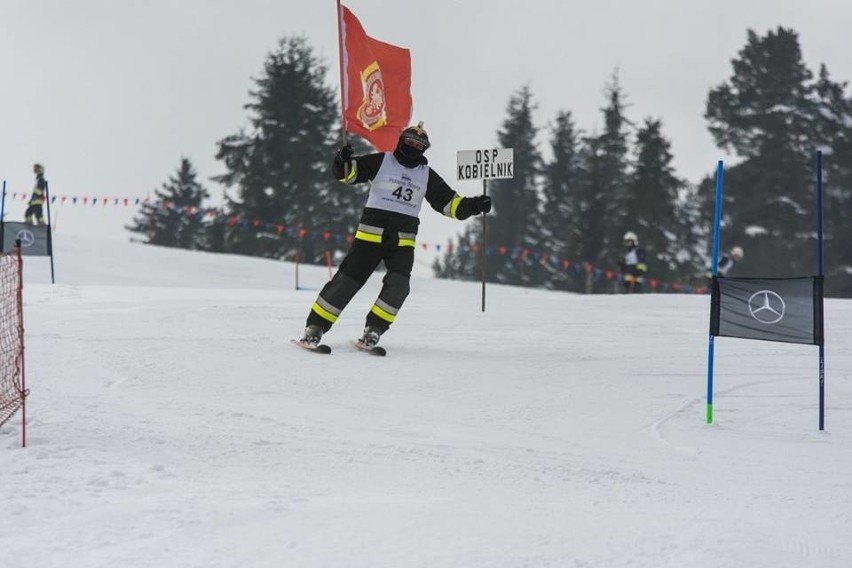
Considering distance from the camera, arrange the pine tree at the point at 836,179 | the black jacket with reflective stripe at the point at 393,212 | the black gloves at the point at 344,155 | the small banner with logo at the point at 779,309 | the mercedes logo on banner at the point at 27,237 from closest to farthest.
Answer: the small banner with logo at the point at 779,309 → the black gloves at the point at 344,155 → the black jacket with reflective stripe at the point at 393,212 → the mercedes logo on banner at the point at 27,237 → the pine tree at the point at 836,179

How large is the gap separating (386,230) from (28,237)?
1040 cm

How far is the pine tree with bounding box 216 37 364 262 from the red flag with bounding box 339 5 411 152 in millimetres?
30223

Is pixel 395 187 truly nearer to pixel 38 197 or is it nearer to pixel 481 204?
pixel 481 204

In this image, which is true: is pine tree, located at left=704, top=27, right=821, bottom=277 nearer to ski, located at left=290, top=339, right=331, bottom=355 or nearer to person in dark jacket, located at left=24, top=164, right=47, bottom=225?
person in dark jacket, located at left=24, top=164, right=47, bottom=225

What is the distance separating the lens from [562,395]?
25.3ft

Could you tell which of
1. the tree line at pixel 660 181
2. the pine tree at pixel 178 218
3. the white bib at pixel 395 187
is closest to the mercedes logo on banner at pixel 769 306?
the white bib at pixel 395 187

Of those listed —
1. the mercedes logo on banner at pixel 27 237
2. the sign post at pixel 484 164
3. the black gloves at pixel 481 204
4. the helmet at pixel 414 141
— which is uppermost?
the sign post at pixel 484 164

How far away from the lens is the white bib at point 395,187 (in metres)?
8.69

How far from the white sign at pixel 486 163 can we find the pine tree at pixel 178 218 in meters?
43.8

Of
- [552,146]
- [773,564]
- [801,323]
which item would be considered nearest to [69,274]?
[801,323]

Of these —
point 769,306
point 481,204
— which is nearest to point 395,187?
point 481,204

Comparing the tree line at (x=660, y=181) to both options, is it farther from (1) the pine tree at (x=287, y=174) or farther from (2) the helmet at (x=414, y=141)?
(2) the helmet at (x=414, y=141)

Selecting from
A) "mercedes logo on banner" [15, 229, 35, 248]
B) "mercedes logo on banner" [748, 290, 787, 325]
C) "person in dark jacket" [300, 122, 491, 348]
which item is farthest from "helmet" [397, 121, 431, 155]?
"mercedes logo on banner" [15, 229, 35, 248]

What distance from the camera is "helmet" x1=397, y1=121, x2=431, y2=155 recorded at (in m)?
8.62
